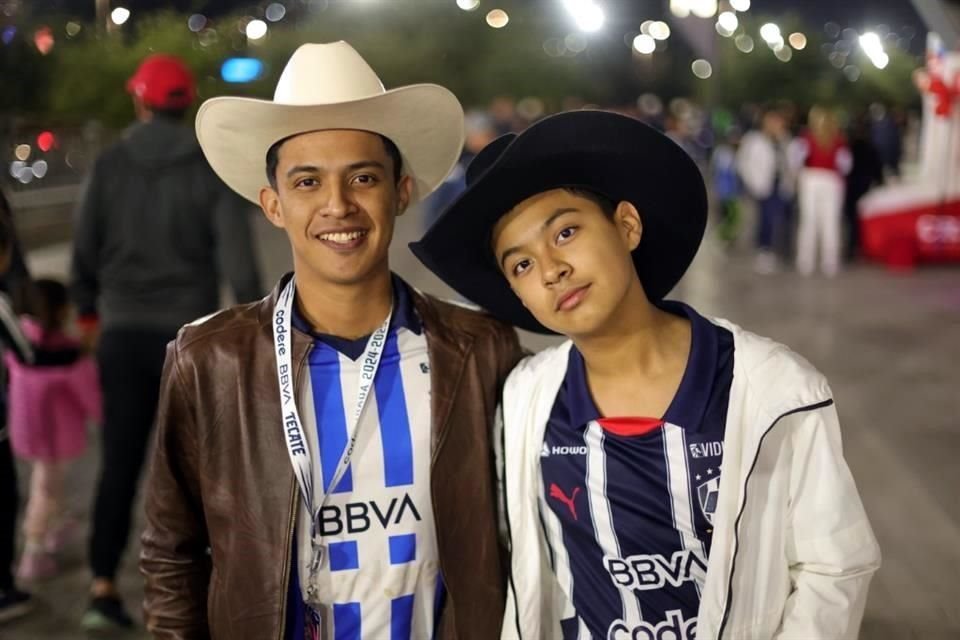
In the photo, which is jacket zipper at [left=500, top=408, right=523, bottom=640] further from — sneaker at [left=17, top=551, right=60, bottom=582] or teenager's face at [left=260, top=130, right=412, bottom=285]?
sneaker at [left=17, top=551, right=60, bottom=582]

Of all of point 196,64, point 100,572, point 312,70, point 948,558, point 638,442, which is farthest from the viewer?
point 196,64

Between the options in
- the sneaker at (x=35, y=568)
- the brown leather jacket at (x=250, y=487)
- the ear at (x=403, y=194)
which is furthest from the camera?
the sneaker at (x=35, y=568)

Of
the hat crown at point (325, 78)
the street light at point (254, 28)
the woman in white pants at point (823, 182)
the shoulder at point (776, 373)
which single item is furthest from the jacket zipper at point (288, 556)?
the street light at point (254, 28)

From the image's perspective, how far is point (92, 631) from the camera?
395cm

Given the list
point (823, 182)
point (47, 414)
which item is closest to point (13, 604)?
point (47, 414)

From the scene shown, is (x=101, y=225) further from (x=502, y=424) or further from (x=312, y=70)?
(x=502, y=424)

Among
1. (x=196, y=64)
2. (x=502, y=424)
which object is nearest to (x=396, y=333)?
(x=502, y=424)

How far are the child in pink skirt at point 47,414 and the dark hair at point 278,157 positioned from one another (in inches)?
106

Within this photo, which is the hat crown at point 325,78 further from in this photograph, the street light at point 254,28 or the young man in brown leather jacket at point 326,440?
the street light at point 254,28

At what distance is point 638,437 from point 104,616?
278 centimetres

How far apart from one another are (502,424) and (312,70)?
90cm

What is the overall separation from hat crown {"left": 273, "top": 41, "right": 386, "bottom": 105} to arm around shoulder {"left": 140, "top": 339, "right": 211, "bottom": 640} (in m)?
0.62

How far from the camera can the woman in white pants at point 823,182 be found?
39.2 feet

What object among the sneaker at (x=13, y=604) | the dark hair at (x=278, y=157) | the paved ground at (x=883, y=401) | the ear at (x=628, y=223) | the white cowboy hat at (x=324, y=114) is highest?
the white cowboy hat at (x=324, y=114)
